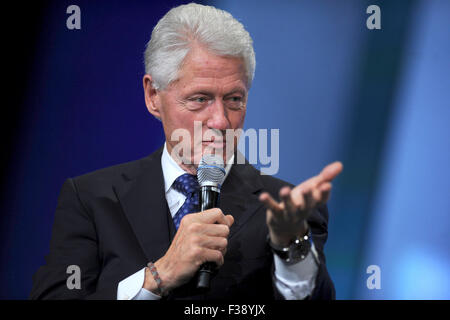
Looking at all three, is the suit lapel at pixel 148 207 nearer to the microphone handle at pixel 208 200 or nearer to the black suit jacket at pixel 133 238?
the black suit jacket at pixel 133 238

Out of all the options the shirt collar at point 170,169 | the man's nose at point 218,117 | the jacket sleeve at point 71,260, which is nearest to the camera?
the jacket sleeve at point 71,260

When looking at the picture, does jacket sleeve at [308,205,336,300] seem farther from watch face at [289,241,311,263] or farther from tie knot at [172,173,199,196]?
tie knot at [172,173,199,196]

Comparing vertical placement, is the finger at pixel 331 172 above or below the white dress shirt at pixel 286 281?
above

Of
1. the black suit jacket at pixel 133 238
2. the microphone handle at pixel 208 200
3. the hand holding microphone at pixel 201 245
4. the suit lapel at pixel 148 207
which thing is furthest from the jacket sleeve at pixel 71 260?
the microphone handle at pixel 208 200

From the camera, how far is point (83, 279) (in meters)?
1.59

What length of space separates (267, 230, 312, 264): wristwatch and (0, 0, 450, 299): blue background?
76 cm

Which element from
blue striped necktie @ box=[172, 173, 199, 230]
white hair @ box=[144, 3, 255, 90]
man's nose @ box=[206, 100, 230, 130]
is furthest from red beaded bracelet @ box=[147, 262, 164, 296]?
white hair @ box=[144, 3, 255, 90]

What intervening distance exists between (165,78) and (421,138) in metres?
1.04

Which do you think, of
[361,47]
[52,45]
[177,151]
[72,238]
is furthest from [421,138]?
[52,45]

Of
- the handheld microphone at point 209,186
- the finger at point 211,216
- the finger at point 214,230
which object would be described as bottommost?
the finger at point 214,230

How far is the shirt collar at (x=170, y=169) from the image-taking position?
1.82 meters

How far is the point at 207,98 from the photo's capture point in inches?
67.8

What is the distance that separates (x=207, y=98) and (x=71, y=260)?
0.65 m
